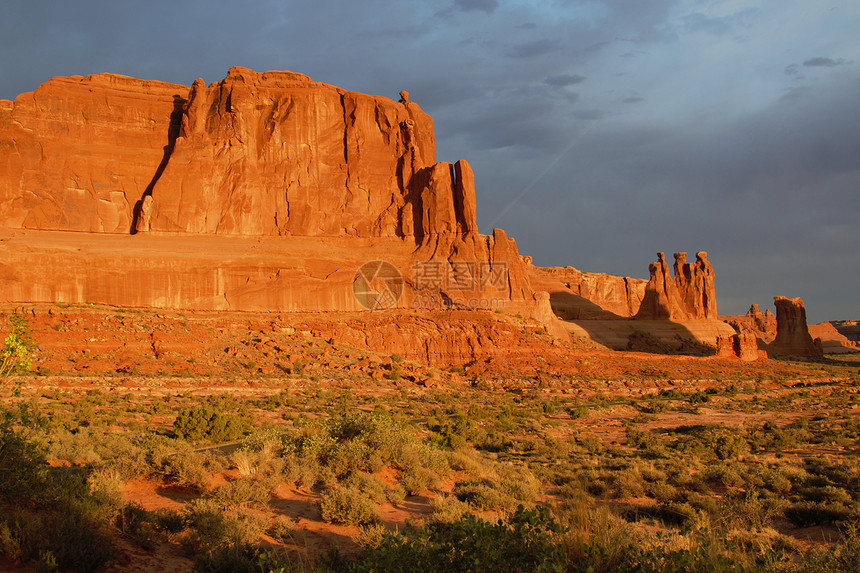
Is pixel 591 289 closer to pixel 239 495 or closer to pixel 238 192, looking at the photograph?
pixel 238 192

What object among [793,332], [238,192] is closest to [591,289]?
[793,332]

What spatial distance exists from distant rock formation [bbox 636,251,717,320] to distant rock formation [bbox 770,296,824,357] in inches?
341

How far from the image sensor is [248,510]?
25.2 feet

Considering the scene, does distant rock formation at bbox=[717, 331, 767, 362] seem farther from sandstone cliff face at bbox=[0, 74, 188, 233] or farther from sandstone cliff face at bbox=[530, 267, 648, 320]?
sandstone cliff face at bbox=[0, 74, 188, 233]

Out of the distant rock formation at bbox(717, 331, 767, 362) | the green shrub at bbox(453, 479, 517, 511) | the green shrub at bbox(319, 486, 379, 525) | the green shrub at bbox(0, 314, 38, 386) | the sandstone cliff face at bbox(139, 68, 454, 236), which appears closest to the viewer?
the green shrub at bbox(319, 486, 379, 525)

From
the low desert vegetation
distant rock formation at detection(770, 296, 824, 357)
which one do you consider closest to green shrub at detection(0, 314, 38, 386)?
the low desert vegetation

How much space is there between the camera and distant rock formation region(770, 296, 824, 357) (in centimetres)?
7631

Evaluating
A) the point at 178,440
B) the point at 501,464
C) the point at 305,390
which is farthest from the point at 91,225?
the point at 501,464

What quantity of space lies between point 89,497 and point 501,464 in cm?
772

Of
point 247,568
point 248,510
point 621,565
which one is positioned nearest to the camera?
point 621,565

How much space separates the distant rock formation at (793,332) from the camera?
7631 centimetres

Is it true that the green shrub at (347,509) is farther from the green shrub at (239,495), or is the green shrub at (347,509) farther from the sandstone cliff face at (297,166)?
the sandstone cliff face at (297,166)

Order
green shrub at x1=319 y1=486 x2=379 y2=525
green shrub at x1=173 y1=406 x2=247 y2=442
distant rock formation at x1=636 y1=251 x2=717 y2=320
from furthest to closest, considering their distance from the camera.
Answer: distant rock formation at x1=636 y1=251 x2=717 y2=320, green shrub at x1=173 y1=406 x2=247 y2=442, green shrub at x1=319 y1=486 x2=379 y2=525

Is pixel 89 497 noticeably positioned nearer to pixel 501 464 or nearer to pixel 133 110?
pixel 501 464
